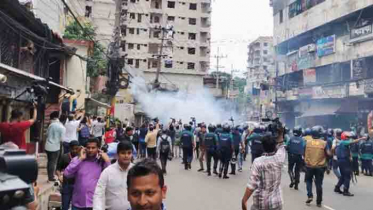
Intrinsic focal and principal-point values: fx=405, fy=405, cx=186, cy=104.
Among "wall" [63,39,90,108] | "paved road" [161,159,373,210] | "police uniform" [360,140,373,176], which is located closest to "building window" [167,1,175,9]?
"wall" [63,39,90,108]

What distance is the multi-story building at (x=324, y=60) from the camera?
30.1 meters

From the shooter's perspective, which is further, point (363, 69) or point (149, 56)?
point (149, 56)

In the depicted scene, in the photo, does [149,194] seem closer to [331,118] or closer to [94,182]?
[94,182]

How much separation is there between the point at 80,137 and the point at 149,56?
148 feet

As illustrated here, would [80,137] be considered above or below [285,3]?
below

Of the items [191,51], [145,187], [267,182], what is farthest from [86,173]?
[191,51]

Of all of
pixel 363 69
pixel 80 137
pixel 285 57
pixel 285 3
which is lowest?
pixel 80 137

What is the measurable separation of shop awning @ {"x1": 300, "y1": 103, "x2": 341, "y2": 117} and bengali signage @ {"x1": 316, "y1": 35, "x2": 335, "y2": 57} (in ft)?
15.2

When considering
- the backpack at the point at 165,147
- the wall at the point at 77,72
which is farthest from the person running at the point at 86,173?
the wall at the point at 77,72

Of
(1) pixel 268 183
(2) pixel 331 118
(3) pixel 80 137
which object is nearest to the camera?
(1) pixel 268 183

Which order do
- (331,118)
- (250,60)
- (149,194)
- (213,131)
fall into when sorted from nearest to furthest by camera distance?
1. (149,194)
2. (213,131)
3. (331,118)
4. (250,60)

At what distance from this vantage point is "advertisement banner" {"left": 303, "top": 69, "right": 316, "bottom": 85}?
125ft

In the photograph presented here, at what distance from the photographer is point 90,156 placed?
177 inches

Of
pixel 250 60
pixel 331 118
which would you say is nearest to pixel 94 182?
pixel 331 118
